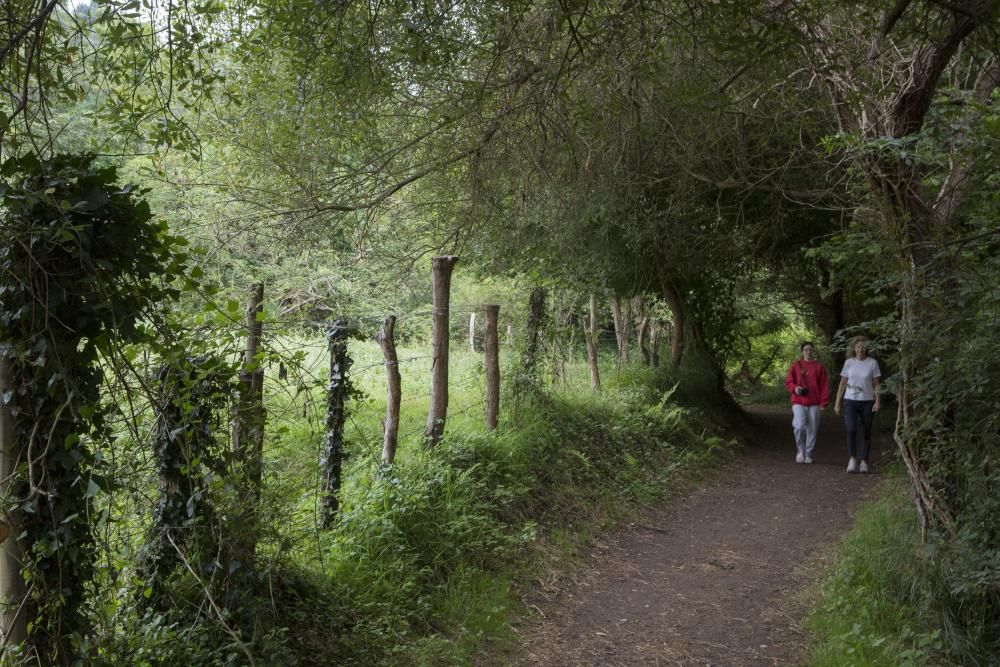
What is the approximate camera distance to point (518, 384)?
34.7 ft

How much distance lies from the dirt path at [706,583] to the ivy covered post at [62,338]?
3.63 m

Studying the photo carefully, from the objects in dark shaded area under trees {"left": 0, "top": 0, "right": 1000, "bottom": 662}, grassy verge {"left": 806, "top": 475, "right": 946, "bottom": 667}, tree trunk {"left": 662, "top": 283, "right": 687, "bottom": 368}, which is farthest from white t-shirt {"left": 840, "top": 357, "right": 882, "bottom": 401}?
tree trunk {"left": 662, "top": 283, "right": 687, "bottom": 368}

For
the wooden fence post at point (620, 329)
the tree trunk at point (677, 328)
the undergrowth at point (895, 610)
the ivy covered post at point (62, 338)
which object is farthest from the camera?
the wooden fence post at point (620, 329)

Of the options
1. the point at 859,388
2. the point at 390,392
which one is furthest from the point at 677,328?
the point at 390,392

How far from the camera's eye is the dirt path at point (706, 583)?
21.4 ft

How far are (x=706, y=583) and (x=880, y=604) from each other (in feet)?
5.67

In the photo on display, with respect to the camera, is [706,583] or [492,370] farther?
[492,370]

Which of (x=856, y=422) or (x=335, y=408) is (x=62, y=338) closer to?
(x=335, y=408)

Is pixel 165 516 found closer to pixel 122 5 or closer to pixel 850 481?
pixel 122 5

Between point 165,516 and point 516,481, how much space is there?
4.61 m

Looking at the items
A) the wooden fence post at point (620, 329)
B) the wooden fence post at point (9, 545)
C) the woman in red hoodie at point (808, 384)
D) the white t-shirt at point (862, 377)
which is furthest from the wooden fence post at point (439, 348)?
the wooden fence post at point (620, 329)

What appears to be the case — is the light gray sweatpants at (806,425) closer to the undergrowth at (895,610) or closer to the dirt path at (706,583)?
the dirt path at (706,583)

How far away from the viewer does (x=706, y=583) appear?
8.01m

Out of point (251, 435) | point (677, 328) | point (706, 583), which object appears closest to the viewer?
point (251, 435)
